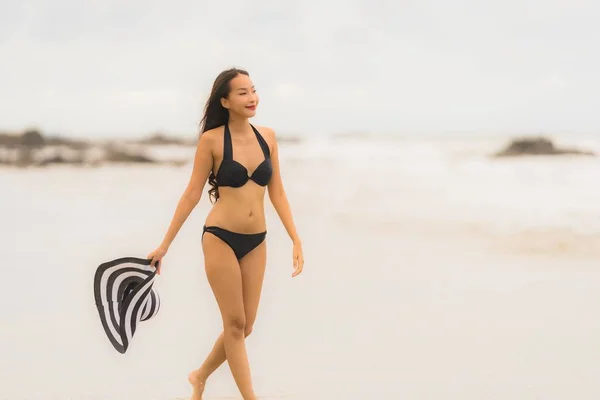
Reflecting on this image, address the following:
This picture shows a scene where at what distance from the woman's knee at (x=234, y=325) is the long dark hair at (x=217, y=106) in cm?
81

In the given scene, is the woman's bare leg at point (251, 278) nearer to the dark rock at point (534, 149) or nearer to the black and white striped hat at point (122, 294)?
the black and white striped hat at point (122, 294)

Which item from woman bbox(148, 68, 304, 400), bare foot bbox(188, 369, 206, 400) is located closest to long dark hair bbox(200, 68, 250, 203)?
woman bbox(148, 68, 304, 400)

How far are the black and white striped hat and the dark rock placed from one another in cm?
2538

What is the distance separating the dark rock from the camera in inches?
1154

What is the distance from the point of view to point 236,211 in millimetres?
5488

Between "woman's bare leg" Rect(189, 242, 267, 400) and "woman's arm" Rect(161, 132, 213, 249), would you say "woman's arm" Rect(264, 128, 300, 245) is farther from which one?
"woman's arm" Rect(161, 132, 213, 249)

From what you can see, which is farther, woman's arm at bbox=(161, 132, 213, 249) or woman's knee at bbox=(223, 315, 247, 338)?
woman's knee at bbox=(223, 315, 247, 338)

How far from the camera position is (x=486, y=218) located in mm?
16844

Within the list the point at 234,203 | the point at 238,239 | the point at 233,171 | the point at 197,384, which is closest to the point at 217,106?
the point at 233,171

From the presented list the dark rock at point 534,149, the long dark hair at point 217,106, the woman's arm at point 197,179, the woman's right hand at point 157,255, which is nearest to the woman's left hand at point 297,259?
the long dark hair at point 217,106

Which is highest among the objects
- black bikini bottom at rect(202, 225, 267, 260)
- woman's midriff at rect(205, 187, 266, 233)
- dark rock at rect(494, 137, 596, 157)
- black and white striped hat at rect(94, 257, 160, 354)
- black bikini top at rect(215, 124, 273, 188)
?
black bikini top at rect(215, 124, 273, 188)

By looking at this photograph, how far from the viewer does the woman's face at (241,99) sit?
5508 millimetres

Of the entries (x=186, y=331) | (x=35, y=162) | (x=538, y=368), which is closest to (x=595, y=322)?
(x=538, y=368)

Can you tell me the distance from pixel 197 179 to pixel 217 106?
0.53 metres
